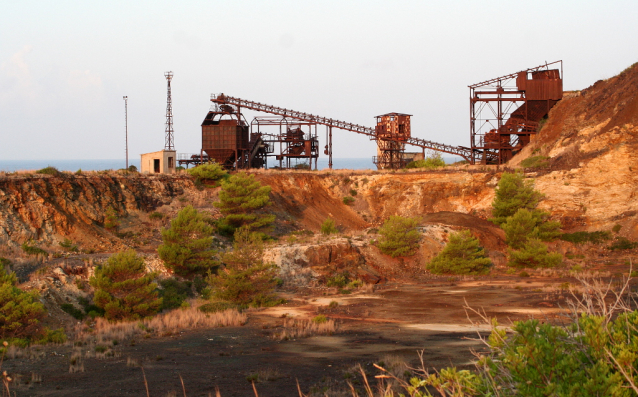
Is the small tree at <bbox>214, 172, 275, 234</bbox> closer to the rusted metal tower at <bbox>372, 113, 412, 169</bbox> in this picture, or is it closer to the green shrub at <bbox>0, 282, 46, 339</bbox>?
the green shrub at <bbox>0, 282, 46, 339</bbox>

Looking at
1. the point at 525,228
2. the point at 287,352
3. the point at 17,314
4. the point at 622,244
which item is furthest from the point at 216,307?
the point at 622,244

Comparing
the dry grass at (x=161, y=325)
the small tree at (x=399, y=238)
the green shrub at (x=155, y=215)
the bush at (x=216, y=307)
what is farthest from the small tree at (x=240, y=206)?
the dry grass at (x=161, y=325)

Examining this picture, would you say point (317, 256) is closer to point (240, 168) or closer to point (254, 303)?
point (254, 303)

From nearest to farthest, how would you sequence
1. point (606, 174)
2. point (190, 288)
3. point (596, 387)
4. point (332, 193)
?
point (596, 387) < point (190, 288) < point (606, 174) < point (332, 193)

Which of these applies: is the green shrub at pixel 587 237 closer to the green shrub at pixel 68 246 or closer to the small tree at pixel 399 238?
the small tree at pixel 399 238

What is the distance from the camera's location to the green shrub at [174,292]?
29078 mm

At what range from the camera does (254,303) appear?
28.5 metres

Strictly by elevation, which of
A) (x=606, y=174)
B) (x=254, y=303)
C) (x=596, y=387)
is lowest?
(x=254, y=303)

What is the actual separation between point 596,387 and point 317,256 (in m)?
32.3

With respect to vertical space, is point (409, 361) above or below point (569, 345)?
below

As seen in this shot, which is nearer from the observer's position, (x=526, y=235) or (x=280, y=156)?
(x=526, y=235)

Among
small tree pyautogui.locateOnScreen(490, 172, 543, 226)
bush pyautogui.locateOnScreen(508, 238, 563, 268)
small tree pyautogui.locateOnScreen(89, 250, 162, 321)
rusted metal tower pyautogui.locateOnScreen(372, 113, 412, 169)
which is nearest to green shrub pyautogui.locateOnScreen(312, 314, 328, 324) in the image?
small tree pyautogui.locateOnScreen(89, 250, 162, 321)

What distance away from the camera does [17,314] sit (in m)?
21.2

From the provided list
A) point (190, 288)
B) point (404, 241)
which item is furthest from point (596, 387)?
point (404, 241)
